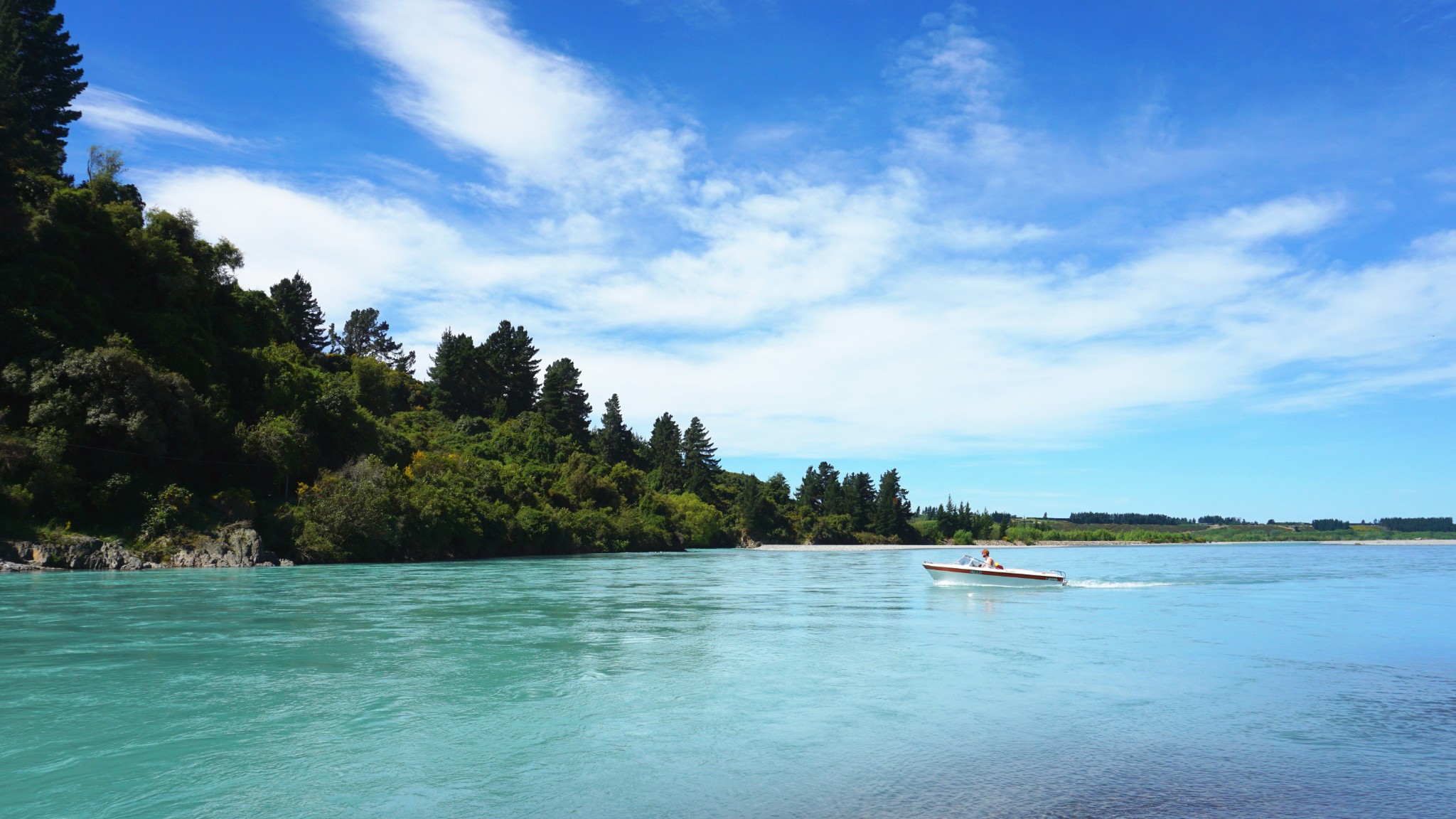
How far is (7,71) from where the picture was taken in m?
63.9

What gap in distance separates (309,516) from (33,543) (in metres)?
17.2

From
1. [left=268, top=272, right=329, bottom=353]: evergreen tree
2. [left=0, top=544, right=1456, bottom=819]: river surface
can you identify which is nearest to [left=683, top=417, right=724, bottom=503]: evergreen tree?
[left=268, top=272, right=329, bottom=353]: evergreen tree

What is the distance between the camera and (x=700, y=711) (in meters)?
15.4

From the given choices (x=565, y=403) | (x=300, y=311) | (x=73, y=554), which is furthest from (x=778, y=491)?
(x=73, y=554)

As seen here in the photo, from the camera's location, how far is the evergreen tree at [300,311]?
10312 centimetres

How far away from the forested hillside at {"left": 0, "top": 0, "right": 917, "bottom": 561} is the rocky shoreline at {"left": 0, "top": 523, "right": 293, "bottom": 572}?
813 mm

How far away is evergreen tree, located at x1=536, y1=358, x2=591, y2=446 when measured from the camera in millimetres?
121250

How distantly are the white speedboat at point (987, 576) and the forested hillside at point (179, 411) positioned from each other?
39752 millimetres

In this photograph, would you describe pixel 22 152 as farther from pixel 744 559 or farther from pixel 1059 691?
pixel 1059 691

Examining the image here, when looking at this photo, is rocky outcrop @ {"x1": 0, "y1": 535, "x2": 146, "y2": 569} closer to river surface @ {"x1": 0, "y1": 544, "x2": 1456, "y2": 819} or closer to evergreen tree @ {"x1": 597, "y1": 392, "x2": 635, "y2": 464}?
river surface @ {"x1": 0, "y1": 544, "x2": 1456, "y2": 819}

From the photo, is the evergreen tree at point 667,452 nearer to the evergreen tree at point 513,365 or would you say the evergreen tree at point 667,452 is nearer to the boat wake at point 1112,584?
the evergreen tree at point 513,365

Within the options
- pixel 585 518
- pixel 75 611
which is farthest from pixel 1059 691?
pixel 585 518

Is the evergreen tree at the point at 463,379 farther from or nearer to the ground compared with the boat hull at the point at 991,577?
farther from the ground

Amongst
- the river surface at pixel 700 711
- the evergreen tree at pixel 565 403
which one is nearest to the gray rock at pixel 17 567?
the river surface at pixel 700 711
